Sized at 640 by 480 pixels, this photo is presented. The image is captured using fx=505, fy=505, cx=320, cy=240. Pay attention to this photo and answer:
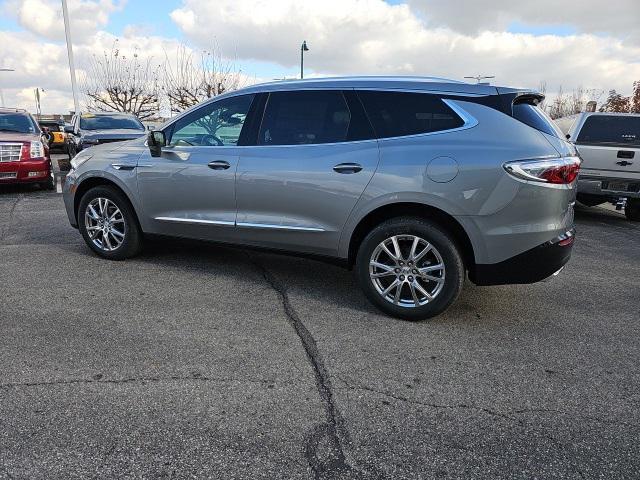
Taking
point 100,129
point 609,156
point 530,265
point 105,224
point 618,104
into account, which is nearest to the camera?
point 530,265

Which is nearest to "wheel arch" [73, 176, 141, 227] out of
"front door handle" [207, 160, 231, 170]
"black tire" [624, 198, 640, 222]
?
"front door handle" [207, 160, 231, 170]

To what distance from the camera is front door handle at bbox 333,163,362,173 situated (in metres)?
3.88

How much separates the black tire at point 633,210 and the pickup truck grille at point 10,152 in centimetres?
1137

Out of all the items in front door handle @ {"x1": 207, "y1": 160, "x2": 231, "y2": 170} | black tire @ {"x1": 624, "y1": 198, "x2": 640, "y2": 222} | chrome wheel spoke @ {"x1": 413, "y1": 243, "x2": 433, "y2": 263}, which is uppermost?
front door handle @ {"x1": 207, "y1": 160, "x2": 231, "y2": 170}

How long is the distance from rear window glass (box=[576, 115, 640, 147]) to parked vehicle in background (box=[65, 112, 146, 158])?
Answer: 365 inches

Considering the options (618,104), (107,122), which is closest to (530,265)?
(107,122)

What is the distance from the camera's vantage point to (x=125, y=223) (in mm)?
5199

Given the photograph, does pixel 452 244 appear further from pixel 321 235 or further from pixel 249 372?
pixel 249 372

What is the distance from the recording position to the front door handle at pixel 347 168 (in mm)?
3885

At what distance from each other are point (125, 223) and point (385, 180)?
288 cm

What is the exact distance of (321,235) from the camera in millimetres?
4133

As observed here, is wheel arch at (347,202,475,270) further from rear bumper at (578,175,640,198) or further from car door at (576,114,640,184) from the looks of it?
car door at (576,114,640,184)

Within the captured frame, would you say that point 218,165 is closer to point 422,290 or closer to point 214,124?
point 214,124

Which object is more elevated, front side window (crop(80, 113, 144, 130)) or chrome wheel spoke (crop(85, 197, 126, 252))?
front side window (crop(80, 113, 144, 130))
